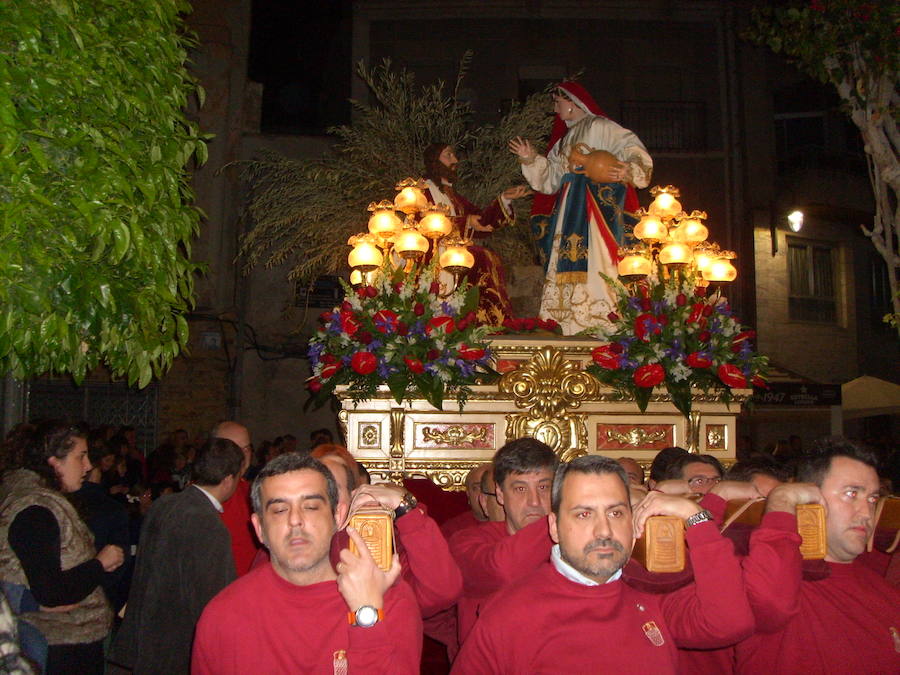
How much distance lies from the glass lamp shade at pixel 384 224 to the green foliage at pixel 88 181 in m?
3.00

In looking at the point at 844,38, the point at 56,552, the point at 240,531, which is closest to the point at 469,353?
the point at 240,531

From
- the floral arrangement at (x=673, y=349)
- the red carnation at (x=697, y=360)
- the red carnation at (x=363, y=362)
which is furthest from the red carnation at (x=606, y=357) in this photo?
the red carnation at (x=363, y=362)

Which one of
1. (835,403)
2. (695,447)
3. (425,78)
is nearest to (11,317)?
(695,447)

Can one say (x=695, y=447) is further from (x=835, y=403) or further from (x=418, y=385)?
(x=835, y=403)

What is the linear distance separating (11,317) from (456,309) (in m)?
3.62

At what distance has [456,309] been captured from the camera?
586 centimetres

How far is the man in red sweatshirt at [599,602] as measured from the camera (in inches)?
106

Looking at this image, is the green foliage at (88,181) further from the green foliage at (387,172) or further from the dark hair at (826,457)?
the green foliage at (387,172)

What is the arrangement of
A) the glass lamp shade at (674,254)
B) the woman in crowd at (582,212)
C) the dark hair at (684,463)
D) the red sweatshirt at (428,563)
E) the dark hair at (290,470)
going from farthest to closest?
the woman in crowd at (582,212) < the glass lamp shade at (674,254) < the dark hair at (684,463) < the red sweatshirt at (428,563) < the dark hair at (290,470)

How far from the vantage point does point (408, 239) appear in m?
6.04

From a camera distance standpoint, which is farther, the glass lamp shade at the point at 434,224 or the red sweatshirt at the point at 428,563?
the glass lamp shade at the point at 434,224

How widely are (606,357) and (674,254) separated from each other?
36.9 inches

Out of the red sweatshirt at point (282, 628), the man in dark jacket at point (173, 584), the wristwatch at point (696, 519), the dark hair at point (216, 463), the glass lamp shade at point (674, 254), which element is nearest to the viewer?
the red sweatshirt at point (282, 628)

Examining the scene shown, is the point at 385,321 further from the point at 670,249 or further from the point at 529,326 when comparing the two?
the point at 670,249
